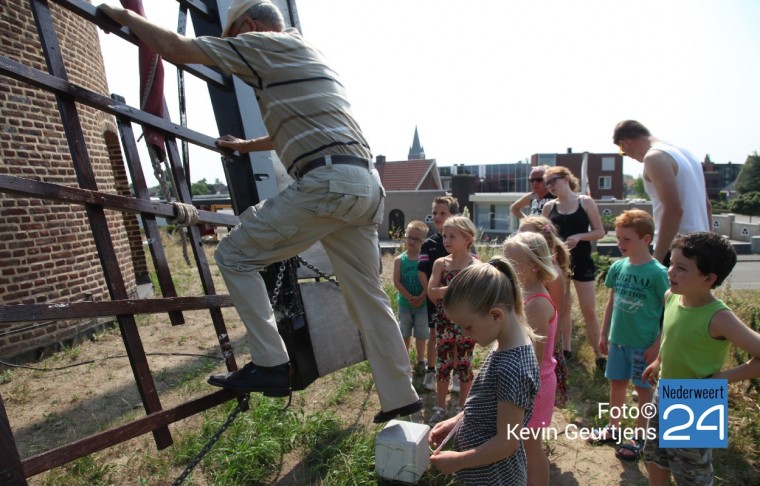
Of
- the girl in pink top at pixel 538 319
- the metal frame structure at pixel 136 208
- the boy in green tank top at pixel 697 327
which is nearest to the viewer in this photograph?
the metal frame structure at pixel 136 208

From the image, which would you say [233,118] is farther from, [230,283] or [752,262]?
[752,262]

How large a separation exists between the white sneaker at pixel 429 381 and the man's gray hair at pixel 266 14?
9.70 feet

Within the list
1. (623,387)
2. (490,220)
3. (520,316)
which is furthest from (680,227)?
(490,220)

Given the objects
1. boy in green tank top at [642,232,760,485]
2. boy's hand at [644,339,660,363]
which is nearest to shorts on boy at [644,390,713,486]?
boy in green tank top at [642,232,760,485]

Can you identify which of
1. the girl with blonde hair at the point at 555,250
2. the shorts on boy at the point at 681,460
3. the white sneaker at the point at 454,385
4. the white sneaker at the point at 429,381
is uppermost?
the girl with blonde hair at the point at 555,250

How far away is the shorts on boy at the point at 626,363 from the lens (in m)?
2.88

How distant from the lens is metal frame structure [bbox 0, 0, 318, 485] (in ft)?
6.06

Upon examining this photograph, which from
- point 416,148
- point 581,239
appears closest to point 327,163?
point 581,239

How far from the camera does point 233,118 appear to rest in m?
2.89

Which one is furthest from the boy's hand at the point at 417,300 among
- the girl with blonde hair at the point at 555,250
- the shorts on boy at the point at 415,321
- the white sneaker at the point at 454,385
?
the girl with blonde hair at the point at 555,250

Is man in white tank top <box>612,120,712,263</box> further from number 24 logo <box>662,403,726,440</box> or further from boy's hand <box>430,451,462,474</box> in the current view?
boy's hand <box>430,451,462,474</box>

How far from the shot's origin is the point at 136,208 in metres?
2.25

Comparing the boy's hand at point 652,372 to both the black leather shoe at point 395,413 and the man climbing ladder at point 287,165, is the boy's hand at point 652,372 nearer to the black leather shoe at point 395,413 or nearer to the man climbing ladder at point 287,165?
the black leather shoe at point 395,413

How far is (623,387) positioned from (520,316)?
172cm
